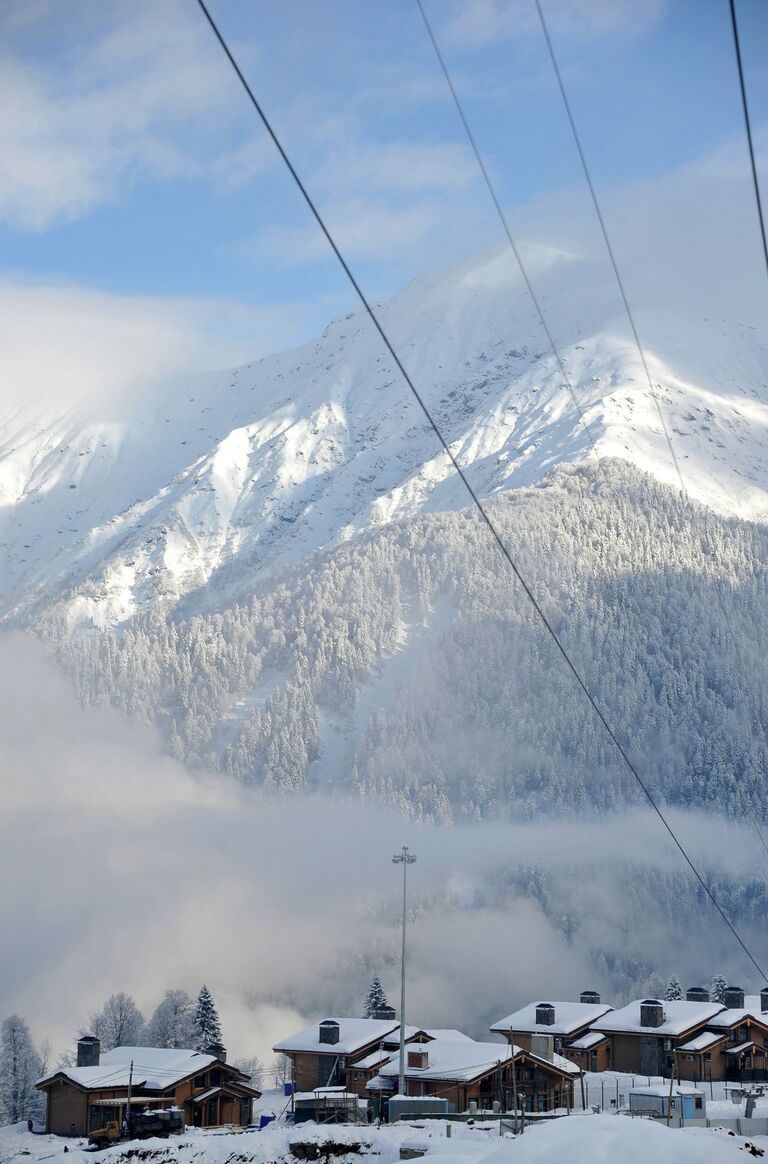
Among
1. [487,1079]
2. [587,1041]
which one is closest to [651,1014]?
[587,1041]

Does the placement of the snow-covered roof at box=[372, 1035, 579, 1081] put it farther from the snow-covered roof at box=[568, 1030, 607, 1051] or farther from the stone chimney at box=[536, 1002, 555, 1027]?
the stone chimney at box=[536, 1002, 555, 1027]

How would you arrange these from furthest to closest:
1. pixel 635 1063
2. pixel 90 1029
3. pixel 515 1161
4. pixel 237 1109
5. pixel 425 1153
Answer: pixel 90 1029 < pixel 635 1063 < pixel 237 1109 < pixel 425 1153 < pixel 515 1161

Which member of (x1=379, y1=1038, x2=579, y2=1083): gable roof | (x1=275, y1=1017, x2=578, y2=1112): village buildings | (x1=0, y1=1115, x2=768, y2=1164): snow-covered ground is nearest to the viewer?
(x1=0, y1=1115, x2=768, y2=1164): snow-covered ground

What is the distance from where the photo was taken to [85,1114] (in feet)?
213

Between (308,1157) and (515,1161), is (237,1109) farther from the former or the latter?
(515,1161)

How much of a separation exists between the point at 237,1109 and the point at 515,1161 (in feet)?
150

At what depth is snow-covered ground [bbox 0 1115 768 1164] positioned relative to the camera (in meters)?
27.4

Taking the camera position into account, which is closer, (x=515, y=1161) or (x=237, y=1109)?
(x=515, y=1161)

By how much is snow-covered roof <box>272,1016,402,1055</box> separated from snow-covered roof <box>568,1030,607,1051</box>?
391 inches

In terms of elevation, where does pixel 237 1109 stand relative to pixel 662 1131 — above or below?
below

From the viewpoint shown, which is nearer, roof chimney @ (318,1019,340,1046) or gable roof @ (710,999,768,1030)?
roof chimney @ (318,1019,340,1046)

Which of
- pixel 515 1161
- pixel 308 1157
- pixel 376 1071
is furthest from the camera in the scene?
pixel 376 1071

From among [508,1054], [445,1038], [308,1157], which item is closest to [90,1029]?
[445,1038]

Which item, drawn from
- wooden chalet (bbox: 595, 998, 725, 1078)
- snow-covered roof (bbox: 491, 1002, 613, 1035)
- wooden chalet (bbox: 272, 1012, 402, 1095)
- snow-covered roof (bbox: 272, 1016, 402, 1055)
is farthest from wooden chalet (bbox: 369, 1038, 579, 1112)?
wooden chalet (bbox: 595, 998, 725, 1078)
